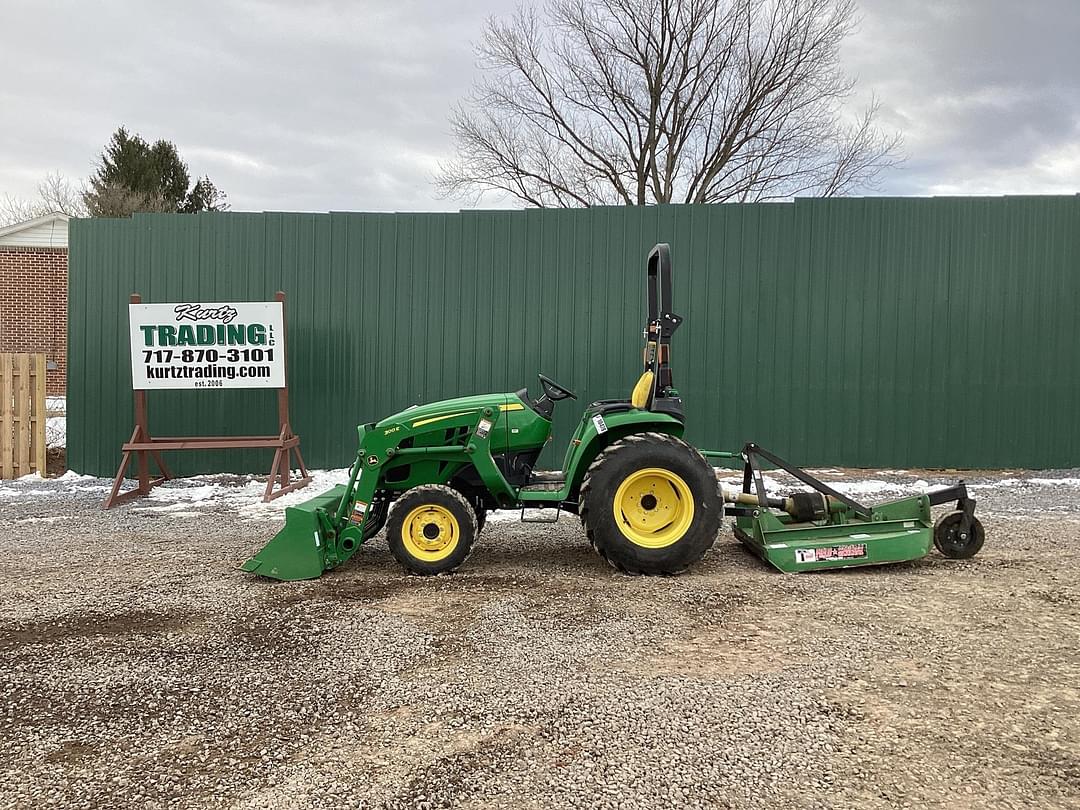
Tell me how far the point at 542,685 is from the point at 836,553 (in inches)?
102

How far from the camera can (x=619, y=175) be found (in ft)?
82.8

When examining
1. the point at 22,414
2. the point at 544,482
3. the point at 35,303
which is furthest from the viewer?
the point at 35,303

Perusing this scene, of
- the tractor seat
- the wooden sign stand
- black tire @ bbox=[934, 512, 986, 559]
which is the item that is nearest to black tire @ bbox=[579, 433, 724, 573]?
the tractor seat

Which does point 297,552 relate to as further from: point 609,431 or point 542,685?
point 542,685

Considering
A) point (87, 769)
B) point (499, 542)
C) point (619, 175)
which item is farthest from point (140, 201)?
point (87, 769)

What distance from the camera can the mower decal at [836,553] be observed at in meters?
5.17

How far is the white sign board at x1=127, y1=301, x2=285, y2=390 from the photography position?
8688mm

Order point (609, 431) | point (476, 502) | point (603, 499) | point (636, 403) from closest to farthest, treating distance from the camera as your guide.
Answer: point (603, 499) → point (609, 431) → point (636, 403) → point (476, 502)

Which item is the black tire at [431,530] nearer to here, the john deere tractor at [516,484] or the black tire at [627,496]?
the john deere tractor at [516,484]

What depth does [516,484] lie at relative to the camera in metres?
5.55

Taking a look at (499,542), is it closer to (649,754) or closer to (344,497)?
(344,497)

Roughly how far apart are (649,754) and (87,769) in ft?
6.50

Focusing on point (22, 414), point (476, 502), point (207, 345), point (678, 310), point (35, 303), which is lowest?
point (476, 502)

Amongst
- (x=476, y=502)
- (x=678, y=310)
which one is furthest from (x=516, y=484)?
(x=678, y=310)
